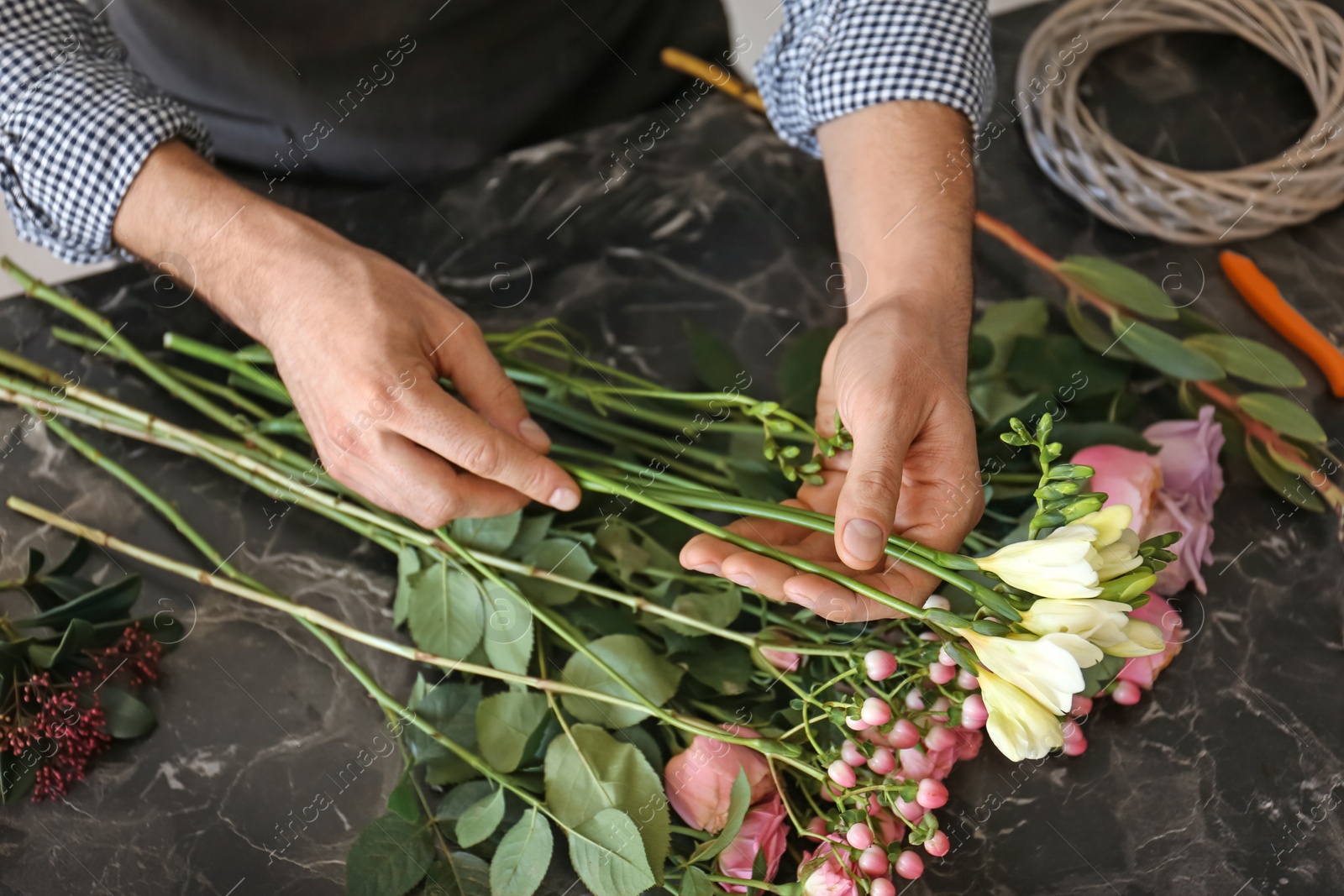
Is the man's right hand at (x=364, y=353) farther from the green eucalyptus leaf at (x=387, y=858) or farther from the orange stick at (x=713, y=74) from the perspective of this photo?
the orange stick at (x=713, y=74)

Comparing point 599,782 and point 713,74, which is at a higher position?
point 713,74

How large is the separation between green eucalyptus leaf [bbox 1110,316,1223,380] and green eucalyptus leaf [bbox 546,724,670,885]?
48 centimetres

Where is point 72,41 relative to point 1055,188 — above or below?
above

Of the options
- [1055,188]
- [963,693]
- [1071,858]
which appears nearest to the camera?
[963,693]

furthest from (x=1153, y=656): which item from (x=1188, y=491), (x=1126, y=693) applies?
(x=1188, y=491)

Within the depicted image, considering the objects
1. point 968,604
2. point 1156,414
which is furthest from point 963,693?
point 1156,414

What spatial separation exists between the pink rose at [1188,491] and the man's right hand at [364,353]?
1.32 ft

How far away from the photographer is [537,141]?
975 mm

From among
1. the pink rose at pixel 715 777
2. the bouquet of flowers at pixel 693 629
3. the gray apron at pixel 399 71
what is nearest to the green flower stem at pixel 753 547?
the bouquet of flowers at pixel 693 629

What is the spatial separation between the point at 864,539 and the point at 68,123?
2.19ft

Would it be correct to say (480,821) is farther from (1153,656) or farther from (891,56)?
(891,56)

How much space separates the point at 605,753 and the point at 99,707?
350 mm

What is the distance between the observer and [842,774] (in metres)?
0.47

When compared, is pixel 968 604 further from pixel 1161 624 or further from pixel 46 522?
pixel 46 522
